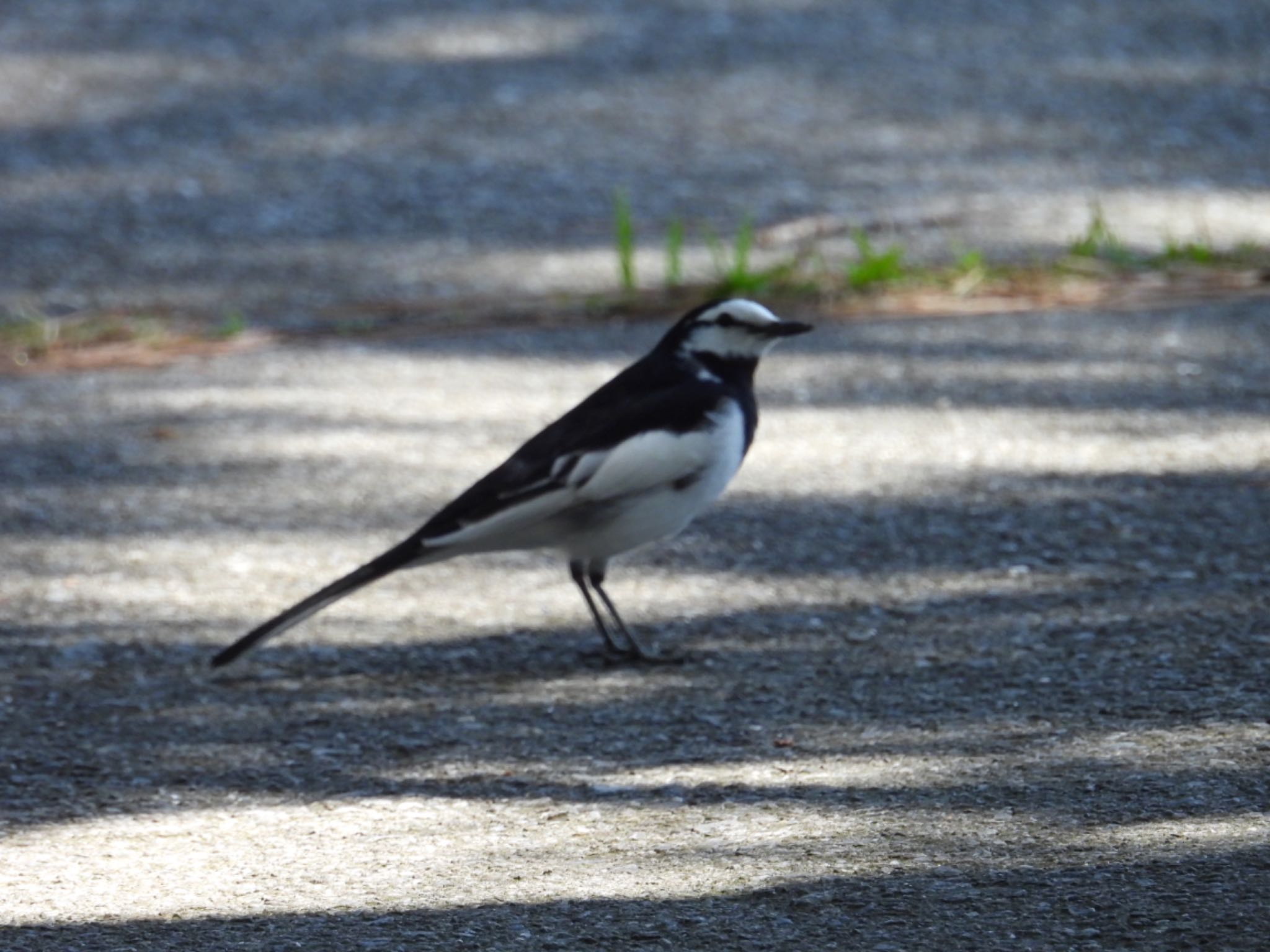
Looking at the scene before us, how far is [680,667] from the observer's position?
388cm

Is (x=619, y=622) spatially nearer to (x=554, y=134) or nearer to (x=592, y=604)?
(x=592, y=604)

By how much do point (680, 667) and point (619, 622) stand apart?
6.3 inches

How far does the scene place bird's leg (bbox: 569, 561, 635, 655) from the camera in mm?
3947

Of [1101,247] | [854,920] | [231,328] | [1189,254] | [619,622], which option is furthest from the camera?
[1101,247]

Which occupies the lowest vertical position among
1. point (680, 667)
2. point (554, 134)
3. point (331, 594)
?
point (680, 667)

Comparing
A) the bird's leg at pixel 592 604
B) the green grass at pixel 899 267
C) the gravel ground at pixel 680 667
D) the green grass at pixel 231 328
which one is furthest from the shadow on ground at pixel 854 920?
the green grass at pixel 231 328

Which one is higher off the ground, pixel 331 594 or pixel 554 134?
pixel 554 134

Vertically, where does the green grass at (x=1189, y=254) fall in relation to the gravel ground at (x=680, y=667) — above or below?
above

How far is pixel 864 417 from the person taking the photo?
Answer: 17.4ft

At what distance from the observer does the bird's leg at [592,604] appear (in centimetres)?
395

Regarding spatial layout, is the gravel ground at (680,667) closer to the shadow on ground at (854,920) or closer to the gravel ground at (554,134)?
the shadow on ground at (854,920)

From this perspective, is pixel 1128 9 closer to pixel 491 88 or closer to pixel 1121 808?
pixel 491 88

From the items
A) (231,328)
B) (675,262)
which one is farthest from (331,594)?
(675,262)

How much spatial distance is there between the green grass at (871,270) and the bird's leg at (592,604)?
2.46 metres
